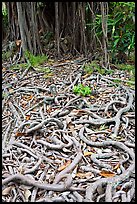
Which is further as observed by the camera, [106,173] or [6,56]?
[6,56]

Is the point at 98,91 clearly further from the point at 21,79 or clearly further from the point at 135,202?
the point at 135,202

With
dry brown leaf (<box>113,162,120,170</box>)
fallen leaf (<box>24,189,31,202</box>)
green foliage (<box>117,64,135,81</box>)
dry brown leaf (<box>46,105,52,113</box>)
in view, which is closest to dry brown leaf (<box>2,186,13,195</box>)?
fallen leaf (<box>24,189,31,202</box>)

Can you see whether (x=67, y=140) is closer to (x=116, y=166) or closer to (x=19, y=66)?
(x=116, y=166)

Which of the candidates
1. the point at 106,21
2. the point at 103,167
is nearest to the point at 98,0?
the point at 106,21

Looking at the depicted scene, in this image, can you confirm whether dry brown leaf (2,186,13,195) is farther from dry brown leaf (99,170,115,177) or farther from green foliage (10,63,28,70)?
green foliage (10,63,28,70)

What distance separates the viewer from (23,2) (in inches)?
183

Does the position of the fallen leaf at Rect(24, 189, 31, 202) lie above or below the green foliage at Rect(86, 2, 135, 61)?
below

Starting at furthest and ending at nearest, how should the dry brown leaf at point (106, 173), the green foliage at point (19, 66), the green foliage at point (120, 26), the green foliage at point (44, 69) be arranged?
the green foliage at point (19, 66)
the green foliage at point (44, 69)
the green foliage at point (120, 26)
the dry brown leaf at point (106, 173)

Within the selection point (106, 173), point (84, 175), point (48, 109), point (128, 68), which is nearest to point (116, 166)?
point (106, 173)

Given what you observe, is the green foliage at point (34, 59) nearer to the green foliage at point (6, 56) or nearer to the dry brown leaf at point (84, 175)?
the green foliage at point (6, 56)

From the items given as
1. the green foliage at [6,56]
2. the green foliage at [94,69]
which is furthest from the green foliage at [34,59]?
the green foliage at [94,69]

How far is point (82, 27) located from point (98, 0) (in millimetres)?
553

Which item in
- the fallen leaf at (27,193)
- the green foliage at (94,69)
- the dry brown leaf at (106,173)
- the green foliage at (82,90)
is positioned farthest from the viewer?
the green foliage at (94,69)

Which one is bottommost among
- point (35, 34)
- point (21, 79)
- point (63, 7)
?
point (21, 79)
